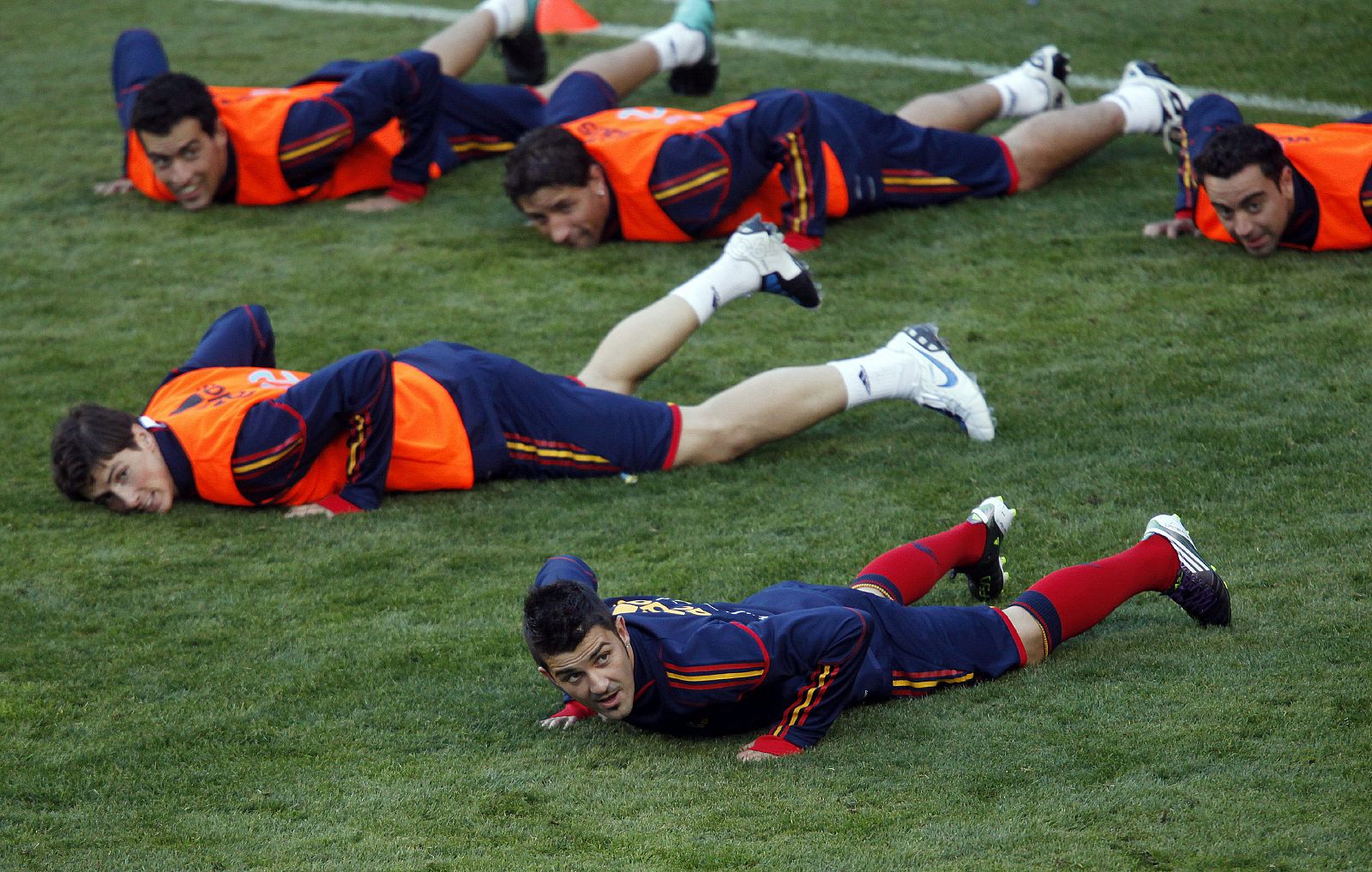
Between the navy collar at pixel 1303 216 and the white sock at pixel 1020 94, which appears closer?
the navy collar at pixel 1303 216

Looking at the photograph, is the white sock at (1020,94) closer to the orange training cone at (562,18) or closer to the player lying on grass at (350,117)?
the player lying on grass at (350,117)

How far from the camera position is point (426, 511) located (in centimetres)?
438

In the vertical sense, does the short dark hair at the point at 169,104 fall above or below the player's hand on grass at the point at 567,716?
above

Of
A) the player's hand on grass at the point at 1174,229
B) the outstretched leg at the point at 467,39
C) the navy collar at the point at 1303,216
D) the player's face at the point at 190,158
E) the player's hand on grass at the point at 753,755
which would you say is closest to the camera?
the player's hand on grass at the point at 753,755

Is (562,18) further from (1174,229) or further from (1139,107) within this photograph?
(1174,229)

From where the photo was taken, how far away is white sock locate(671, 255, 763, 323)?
4754 mm

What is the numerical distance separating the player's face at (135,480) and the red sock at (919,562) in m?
2.16

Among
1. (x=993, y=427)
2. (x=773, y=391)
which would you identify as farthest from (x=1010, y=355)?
(x=773, y=391)

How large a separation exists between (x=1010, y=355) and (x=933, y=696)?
2.03 metres

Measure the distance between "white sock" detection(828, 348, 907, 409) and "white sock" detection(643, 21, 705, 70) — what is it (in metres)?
3.20

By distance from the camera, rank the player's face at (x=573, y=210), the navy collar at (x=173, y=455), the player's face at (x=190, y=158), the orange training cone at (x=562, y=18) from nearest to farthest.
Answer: the navy collar at (x=173, y=455) < the player's face at (x=573, y=210) < the player's face at (x=190, y=158) < the orange training cone at (x=562, y=18)

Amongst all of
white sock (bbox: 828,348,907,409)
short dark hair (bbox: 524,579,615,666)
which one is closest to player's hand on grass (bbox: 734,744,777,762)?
short dark hair (bbox: 524,579,615,666)

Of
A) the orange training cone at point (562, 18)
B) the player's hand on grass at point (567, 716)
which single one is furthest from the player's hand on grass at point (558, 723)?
the orange training cone at point (562, 18)

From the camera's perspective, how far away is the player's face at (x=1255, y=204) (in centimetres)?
514
